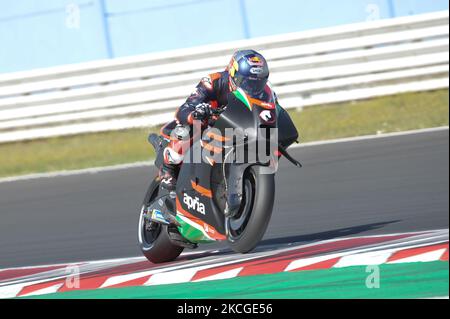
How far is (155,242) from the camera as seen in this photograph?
22.9 feet

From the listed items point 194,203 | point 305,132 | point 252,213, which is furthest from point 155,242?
point 305,132

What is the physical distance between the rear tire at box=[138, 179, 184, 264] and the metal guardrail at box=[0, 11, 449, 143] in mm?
6867

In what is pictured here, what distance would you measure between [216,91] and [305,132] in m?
7.03

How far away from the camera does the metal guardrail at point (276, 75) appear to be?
1405 cm

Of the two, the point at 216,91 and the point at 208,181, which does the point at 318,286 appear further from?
the point at 216,91

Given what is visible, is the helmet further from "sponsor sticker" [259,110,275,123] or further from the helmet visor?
"sponsor sticker" [259,110,275,123]

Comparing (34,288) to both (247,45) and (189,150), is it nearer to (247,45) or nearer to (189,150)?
(189,150)

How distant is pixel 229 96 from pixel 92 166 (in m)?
7.20

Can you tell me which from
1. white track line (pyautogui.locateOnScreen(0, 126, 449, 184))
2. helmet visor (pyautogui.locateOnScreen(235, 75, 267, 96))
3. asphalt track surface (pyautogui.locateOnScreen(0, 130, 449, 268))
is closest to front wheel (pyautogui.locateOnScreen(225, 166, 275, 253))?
helmet visor (pyautogui.locateOnScreen(235, 75, 267, 96))

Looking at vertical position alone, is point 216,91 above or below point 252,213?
above

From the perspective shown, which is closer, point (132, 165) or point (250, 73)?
point (250, 73)

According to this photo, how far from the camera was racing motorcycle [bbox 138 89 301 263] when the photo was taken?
5984mm

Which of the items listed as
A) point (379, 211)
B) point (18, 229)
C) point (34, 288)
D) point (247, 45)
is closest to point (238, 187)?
point (34, 288)

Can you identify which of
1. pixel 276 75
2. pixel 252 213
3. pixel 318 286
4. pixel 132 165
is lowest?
pixel 318 286
